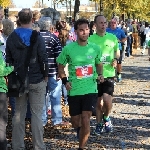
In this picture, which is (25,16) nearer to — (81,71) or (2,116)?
(81,71)

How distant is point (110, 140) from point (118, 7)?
29678mm

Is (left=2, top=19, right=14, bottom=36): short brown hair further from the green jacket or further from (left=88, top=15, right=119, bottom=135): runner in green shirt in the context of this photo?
the green jacket

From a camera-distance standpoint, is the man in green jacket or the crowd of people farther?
the crowd of people

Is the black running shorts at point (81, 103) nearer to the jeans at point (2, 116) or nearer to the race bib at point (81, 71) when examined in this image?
the race bib at point (81, 71)

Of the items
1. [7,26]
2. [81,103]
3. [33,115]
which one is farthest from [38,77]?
[7,26]

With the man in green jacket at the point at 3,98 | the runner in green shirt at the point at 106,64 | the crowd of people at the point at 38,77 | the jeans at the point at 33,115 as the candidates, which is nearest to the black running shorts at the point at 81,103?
the crowd of people at the point at 38,77

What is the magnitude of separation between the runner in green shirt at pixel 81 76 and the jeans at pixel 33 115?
39 centimetres

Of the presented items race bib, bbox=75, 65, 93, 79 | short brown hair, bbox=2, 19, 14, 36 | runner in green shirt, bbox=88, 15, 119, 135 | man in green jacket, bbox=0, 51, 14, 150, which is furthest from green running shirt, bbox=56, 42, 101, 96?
short brown hair, bbox=2, 19, 14, 36

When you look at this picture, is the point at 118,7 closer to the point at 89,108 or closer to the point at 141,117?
the point at 141,117

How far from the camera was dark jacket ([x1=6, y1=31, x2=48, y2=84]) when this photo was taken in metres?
5.52

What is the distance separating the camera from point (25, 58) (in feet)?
18.1

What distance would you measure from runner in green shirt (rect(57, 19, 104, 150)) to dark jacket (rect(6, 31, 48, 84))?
0.36 meters

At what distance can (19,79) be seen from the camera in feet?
18.1

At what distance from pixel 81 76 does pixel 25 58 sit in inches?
32.3
